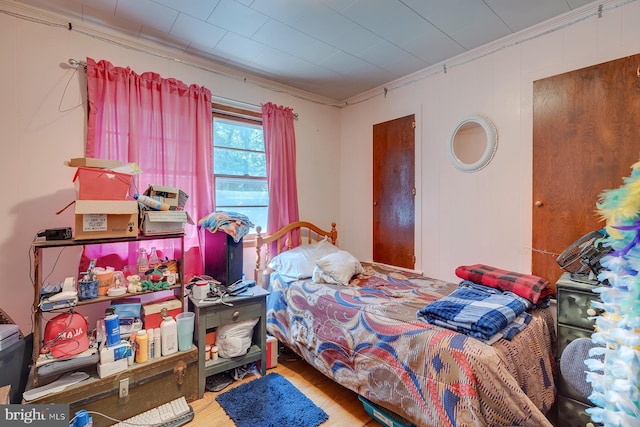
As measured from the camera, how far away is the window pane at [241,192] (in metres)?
2.80

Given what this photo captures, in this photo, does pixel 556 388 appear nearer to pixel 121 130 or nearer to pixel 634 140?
pixel 634 140

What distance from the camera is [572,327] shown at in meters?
1.56

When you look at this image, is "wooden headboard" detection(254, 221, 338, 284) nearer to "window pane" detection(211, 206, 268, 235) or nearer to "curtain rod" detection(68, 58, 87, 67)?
"window pane" detection(211, 206, 268, 235)

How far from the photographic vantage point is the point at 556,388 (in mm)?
1622

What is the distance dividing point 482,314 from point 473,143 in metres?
1.60

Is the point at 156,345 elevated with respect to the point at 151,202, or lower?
lower

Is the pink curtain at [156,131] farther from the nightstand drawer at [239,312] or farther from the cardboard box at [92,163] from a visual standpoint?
the nightstand drawer at [239,312]

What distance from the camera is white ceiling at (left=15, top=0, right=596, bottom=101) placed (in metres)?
1.86

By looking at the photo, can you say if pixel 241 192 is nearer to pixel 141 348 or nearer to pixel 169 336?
pixel 169 336

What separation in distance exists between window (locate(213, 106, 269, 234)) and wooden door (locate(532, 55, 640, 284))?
2.40m

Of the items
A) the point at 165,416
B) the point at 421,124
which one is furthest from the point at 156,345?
the point at 421,124

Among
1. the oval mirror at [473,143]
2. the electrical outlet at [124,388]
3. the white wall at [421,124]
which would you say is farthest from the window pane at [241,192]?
the oval mirror at [473,143]

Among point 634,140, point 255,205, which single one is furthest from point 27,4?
point 634,140

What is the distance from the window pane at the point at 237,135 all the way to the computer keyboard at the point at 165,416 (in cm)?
210
